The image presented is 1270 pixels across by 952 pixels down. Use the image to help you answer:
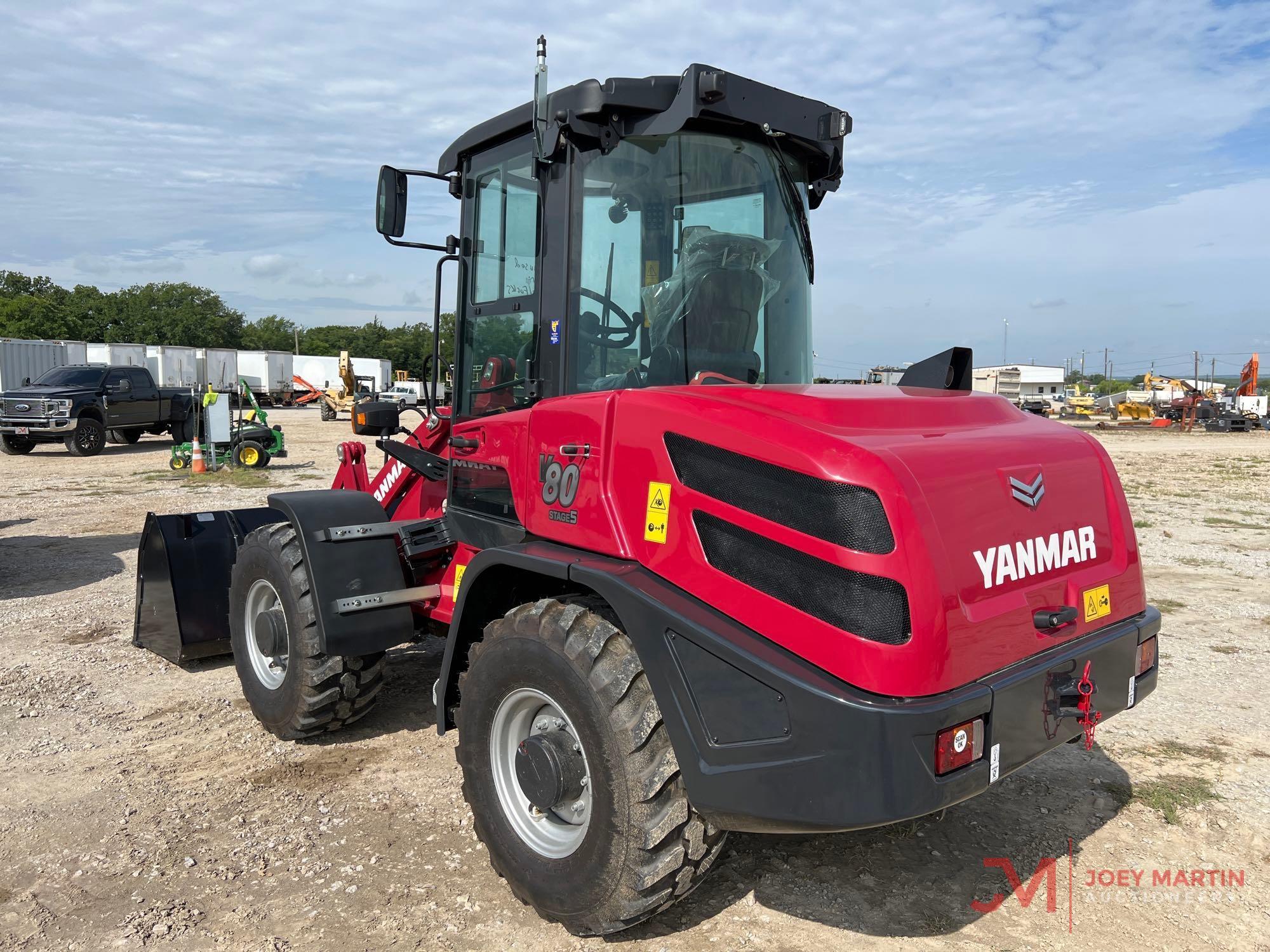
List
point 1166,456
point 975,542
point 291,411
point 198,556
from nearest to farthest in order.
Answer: point 975,542 < point 198,556 < point 1166,456 < point 291,411

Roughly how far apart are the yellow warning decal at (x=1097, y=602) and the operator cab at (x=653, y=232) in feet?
4.41

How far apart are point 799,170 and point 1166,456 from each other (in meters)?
24.3

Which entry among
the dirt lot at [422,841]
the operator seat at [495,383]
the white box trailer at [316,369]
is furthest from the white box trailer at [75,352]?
the operator seat at [495,383]

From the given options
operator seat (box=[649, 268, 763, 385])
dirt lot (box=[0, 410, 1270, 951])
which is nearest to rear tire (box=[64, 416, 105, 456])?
dirt lot (box=[0, 410, 1270, 951])

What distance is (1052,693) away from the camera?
2549 mm

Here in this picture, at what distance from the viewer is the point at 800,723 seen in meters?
2.26

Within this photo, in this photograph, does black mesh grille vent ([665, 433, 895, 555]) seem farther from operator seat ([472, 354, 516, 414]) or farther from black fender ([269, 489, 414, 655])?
black fender ([269, 489, 414, 655])

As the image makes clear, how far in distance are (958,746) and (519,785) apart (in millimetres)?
1438

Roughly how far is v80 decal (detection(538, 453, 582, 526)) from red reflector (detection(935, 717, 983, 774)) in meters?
1.31

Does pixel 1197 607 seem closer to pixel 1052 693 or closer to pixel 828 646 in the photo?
pixel 1052 693

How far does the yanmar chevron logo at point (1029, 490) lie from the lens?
8.56 ft

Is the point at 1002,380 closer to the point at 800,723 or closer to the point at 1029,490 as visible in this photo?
the point at 1029,490

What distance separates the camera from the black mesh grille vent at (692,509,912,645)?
223 cm

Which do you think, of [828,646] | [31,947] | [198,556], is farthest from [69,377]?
[828,646]
